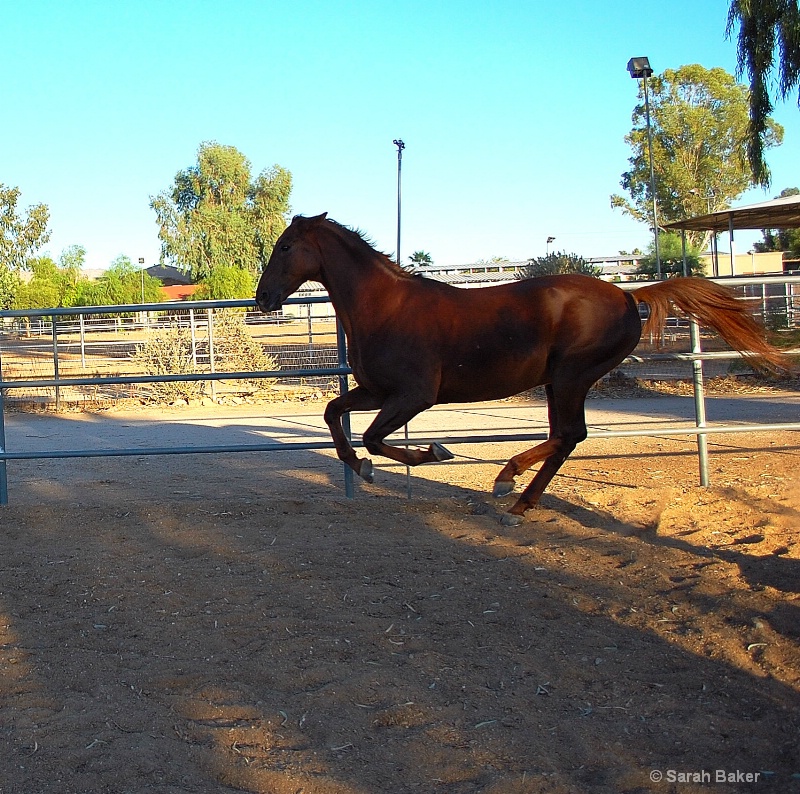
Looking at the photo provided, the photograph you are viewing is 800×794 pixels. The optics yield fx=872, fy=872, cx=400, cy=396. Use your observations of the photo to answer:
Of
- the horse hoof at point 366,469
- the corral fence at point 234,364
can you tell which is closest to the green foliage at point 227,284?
the corral fence at point 234,364

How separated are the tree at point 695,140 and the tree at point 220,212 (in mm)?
20607

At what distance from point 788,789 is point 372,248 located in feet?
12.4

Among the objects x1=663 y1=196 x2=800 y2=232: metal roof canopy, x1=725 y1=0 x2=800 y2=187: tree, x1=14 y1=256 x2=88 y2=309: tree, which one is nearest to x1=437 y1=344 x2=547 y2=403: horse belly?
x1=725 y1=0 x2=800 y2=187: tree

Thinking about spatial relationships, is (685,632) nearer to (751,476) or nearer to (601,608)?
(601,608)

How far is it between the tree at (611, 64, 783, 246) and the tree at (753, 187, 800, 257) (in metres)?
3.35

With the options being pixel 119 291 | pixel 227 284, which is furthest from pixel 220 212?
pixel 119 291

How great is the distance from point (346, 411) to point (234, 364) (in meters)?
11.2

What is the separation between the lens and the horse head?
5090 millimetres

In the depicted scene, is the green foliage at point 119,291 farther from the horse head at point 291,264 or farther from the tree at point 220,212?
the horse head at point 291,264

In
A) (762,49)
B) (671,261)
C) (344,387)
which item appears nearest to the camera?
(344,387)

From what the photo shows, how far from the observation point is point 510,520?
5.29m

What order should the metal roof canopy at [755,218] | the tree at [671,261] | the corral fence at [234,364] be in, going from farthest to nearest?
1. the tree at [671,261]
2. the metal roof canopy at [755,218]
3. the corral fence at [234,364]

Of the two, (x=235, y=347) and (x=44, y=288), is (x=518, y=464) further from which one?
(x=44, y=288)

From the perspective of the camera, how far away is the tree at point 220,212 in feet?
164
